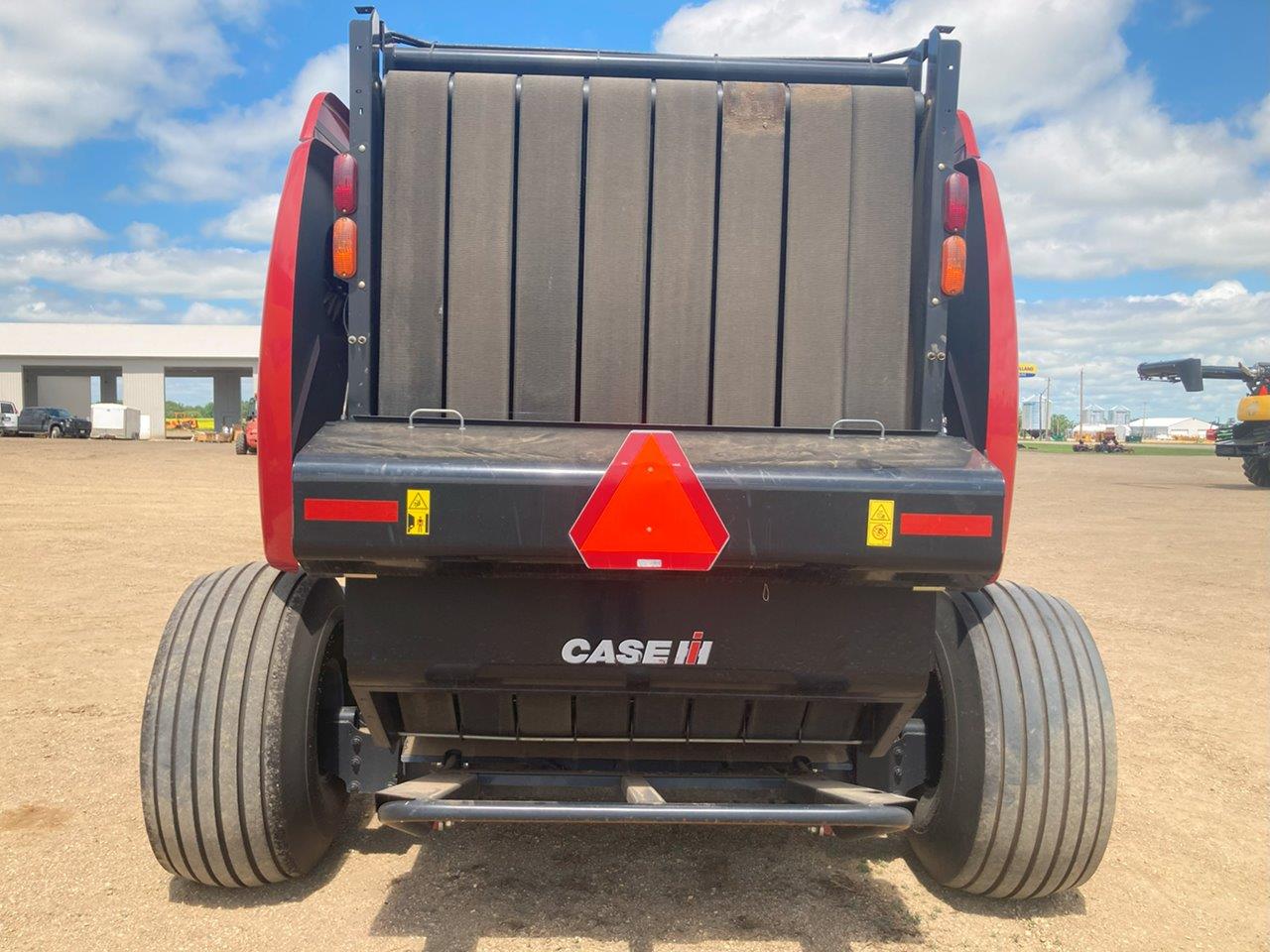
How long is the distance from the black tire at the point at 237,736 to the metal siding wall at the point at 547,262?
1014mm

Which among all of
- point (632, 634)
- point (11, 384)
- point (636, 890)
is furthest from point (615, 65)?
point (11, 384)

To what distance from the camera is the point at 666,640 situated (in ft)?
8.37

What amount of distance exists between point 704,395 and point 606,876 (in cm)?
Answer: 165

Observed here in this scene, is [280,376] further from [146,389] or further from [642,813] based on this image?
[146,389]

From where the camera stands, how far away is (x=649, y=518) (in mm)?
2244

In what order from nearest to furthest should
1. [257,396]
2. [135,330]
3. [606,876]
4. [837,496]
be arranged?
[837,496] → [257,396] → [606,876] → [135,330]

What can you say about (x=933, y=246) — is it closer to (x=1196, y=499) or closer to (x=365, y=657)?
(x=365, y=657)

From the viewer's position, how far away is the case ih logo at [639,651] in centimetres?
255

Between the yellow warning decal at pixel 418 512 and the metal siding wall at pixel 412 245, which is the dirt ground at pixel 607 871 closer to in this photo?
the yellow warning decal at pixel 418 512

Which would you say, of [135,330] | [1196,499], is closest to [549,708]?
[1196,499]

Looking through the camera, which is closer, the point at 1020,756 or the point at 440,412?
the point at 440,412

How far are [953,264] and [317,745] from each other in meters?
2.42

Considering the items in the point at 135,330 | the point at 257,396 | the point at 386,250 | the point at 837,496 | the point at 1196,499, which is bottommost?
the point at 1196,499

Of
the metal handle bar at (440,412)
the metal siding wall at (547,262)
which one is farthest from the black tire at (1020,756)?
the metal handle bar at (440,412)
